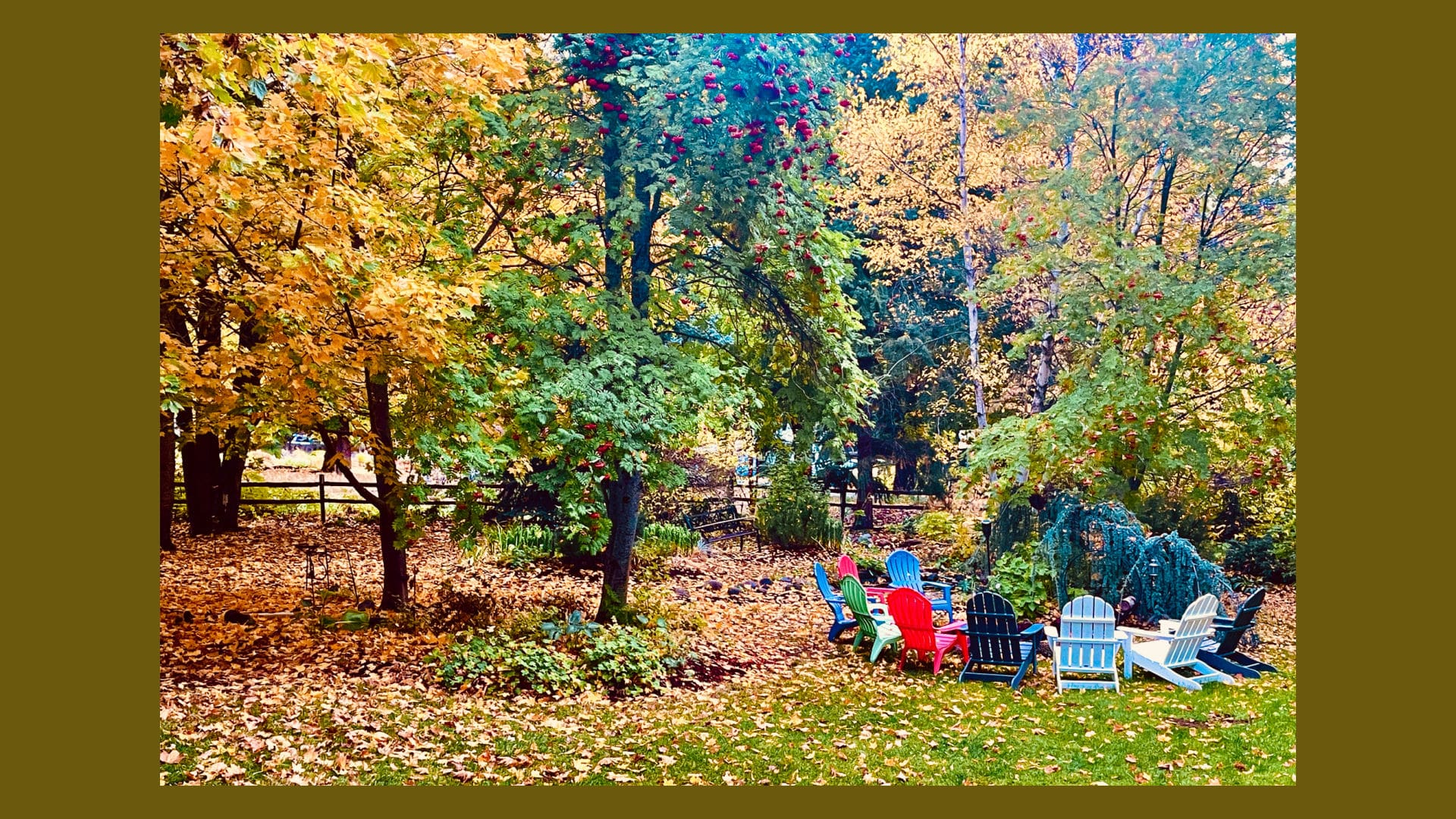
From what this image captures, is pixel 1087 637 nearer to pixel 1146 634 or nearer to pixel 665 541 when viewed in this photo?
pixel 1146 634

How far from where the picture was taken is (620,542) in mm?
7152

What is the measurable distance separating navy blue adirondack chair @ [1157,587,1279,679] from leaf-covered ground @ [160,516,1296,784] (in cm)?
15

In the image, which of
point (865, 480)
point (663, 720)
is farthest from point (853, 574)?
point (865, 480)

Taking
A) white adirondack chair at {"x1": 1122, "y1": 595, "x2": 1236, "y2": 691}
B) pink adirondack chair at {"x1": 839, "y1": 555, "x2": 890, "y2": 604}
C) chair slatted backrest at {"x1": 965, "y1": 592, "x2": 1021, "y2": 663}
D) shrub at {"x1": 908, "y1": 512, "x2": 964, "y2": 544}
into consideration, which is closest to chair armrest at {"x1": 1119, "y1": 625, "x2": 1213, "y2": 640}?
white adirondack chair at {"x1": 1122, "y1": 595, "x2": 1236, "y2": 691}


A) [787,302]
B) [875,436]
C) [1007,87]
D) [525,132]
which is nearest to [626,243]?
[525,132]

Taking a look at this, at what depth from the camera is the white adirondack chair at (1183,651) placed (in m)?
6.42

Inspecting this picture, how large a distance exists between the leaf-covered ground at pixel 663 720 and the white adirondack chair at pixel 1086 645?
15cm

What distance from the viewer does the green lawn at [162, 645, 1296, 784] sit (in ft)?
15.5

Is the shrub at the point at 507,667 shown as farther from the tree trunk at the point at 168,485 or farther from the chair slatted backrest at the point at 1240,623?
the chair slatted backrest at the point at 1240,623

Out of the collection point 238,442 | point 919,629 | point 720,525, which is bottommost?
point 919,629

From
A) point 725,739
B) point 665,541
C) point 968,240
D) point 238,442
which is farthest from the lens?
point 968,240

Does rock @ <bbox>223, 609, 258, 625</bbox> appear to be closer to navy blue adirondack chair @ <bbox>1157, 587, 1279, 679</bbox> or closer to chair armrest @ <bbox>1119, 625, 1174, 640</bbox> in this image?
chair armrest @ <bbox>1119, 625, 1174, 640</bbox>

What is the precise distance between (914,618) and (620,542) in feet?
6.93

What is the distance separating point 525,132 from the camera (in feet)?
20.5
